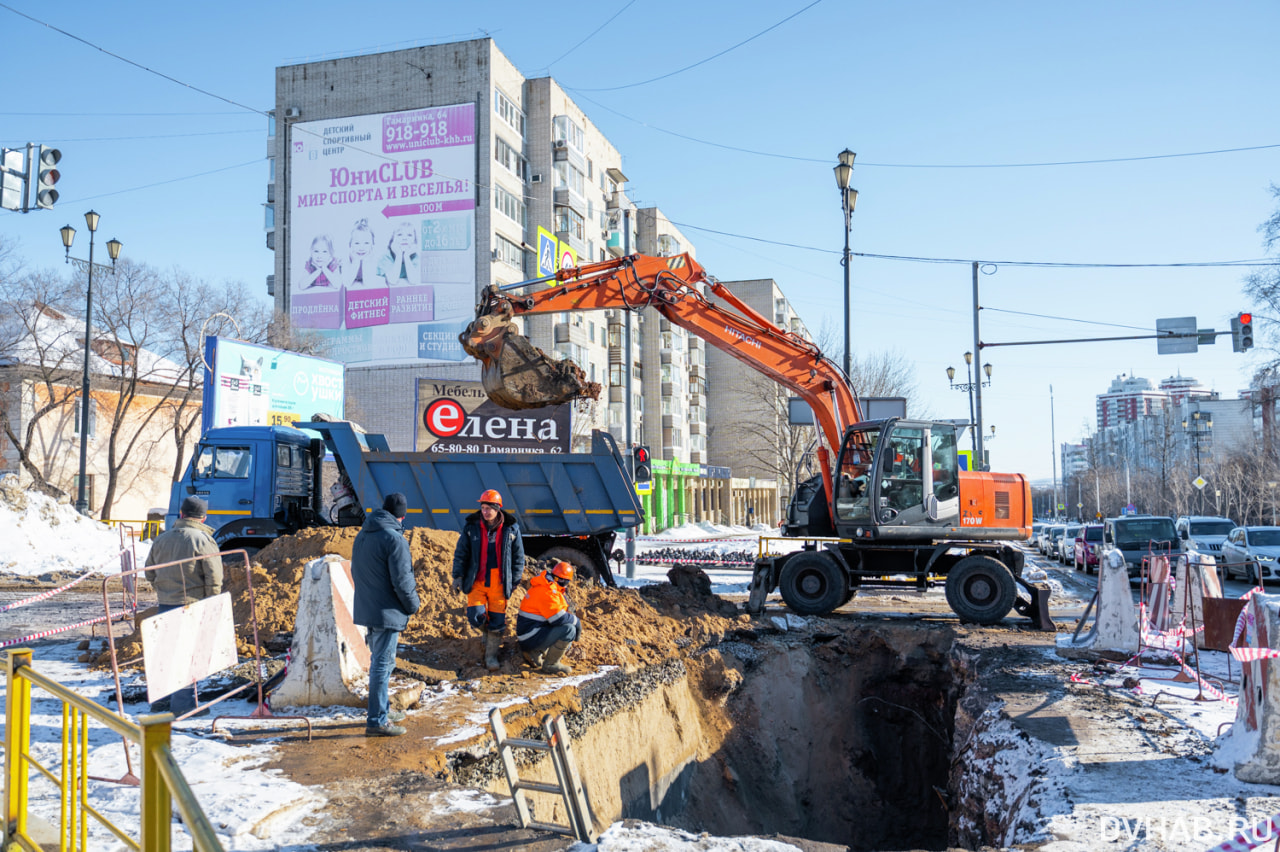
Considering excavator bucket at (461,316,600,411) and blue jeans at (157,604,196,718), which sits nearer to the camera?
blue jeans at (157,604,196,718)

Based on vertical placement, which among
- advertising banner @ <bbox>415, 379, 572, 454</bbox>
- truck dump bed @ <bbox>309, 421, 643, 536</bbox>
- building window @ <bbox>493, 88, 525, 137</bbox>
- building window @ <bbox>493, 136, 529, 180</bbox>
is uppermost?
building window @ <bbox>493, 88, 525, 137</bbox>

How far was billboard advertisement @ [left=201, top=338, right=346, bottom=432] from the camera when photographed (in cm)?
2084

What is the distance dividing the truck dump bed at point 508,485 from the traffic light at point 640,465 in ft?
6.19

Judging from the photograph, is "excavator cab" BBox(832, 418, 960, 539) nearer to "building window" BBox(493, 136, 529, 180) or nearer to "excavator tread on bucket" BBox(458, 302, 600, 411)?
"excavator tread on bucket" BBox(458, 302, 600, 411)

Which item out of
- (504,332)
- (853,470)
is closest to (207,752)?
(504,332)

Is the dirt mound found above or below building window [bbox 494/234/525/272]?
below

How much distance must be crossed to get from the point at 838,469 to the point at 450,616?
628 cm

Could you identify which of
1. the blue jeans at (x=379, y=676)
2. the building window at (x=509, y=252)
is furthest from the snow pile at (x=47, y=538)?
the building window at (x=509, y=252)

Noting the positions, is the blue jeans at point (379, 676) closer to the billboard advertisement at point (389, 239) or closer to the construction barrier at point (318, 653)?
the construction barrier at point (318, 653)

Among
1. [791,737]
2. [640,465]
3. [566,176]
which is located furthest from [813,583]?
[566,176]

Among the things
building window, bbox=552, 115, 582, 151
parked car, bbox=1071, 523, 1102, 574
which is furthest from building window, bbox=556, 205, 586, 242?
parked car, bbox=1071, 523, 1102, 574

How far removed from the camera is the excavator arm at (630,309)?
11828 mm

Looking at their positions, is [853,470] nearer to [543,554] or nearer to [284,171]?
[543,554]

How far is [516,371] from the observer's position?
38.7 ft
